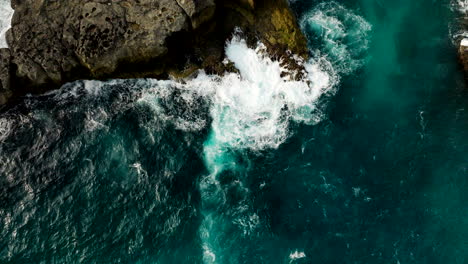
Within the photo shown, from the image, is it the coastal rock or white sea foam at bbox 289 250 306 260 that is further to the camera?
the coastal rock

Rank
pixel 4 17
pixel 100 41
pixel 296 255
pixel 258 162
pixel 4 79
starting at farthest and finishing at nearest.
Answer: pixel 4 17, pixel 100 41, pixel 4 79, pixel 258 162, pixel 296 255

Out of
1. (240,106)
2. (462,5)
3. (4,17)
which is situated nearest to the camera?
(240,106)

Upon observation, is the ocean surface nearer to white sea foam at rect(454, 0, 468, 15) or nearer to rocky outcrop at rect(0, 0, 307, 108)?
rocky outcrop at rect(0, 0, 307, 108)

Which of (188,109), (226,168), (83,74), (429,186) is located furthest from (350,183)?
(83,74)

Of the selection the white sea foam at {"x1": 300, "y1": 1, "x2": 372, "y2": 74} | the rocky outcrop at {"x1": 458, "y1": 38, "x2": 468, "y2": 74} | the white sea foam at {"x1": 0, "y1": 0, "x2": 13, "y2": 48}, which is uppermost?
the rocky outcrop at {"x1": 458, "y1": 38, "x2": 468, "y2": 74}

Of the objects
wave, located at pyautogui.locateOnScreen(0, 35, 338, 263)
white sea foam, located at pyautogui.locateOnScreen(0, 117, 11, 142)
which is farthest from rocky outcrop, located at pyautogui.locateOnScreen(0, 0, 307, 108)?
white sea foam, located at pyautogui.locateOnScreen(0, 117, 11, 142)

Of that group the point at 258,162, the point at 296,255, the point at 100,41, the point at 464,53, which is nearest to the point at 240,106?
the point at 258,162

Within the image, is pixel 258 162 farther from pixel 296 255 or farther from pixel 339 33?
pixel 339 33

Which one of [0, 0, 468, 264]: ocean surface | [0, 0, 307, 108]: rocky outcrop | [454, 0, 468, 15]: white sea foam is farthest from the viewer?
[454, 0, 468, 15]: white sea foam
